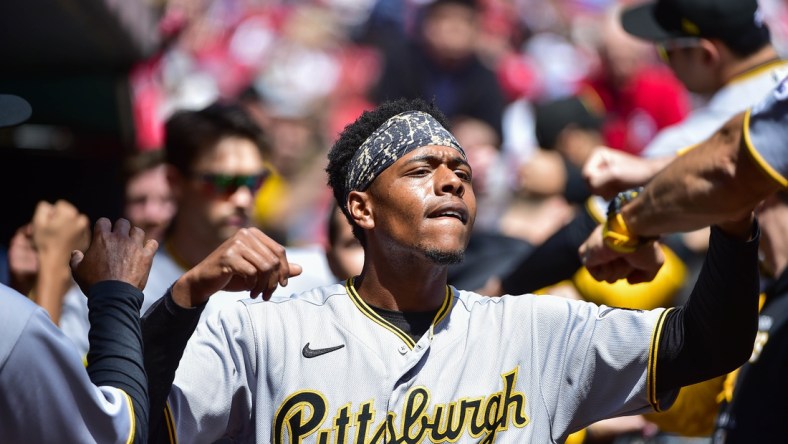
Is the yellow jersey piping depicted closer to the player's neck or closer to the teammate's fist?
the player's neck

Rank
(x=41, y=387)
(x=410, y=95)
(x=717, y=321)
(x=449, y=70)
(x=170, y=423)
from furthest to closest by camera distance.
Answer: (x=449, y=70), (x=410, y=95), (x=170, y=423), (x=717, y=321), (x=41, y=387)

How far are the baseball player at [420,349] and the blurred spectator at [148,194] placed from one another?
3147mm

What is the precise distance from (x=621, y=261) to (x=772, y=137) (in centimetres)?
107

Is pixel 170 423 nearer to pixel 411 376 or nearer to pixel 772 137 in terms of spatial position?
pixel 411 376

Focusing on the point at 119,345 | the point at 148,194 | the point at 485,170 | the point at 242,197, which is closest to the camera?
the point at 119,345

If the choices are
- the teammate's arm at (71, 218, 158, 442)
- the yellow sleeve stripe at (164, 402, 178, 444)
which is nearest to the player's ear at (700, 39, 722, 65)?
the teammate's arm at (71, 218, 158, 442)

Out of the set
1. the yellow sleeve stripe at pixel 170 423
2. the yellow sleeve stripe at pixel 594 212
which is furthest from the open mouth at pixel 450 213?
the yellow sleeve stripe at pixel 594 212

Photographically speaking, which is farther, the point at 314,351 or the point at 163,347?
the point at 314,351

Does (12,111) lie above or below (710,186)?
above

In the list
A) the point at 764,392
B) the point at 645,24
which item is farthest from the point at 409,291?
the point at 645,24

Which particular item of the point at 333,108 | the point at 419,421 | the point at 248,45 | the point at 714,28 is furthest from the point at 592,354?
the point at 248,45

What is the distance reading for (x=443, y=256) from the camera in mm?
3186

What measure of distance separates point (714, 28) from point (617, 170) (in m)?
1.27

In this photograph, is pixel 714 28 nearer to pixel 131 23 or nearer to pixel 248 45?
pixel 131 23
